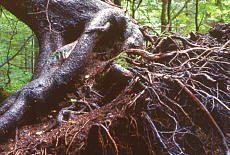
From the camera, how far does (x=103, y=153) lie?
5.25 ft

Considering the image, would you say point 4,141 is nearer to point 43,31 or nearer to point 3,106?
point 3,106

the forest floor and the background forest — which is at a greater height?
the background forest

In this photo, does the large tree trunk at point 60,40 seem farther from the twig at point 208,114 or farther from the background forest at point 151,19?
the twig at point 208,114

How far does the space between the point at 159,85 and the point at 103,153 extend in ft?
3.29

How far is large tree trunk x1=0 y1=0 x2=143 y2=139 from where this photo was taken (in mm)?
2602

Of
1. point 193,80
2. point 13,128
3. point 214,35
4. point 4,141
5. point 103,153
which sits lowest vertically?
point 4,141

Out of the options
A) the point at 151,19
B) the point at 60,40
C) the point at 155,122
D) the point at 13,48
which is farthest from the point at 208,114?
the point at 13,48

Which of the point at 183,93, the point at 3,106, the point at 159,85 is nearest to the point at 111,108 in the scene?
the point at 159,85

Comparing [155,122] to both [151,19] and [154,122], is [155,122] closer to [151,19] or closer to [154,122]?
[154,122]

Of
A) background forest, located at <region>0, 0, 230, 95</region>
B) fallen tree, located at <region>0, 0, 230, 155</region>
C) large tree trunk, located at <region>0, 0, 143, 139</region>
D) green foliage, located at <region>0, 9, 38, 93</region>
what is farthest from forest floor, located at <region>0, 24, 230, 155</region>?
green foliage, located at <region>0, 9, 38, 93</region>

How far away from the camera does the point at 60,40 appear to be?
363 cm

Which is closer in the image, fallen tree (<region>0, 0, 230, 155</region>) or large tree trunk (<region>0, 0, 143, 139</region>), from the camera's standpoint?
Result: fallen tree (<region>0, 0, 230, 155</region>)

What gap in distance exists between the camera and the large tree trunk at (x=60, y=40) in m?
2.60

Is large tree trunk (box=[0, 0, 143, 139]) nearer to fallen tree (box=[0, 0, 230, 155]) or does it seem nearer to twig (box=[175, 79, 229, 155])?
fallen tree (box=[0, 0, 230, 155])
